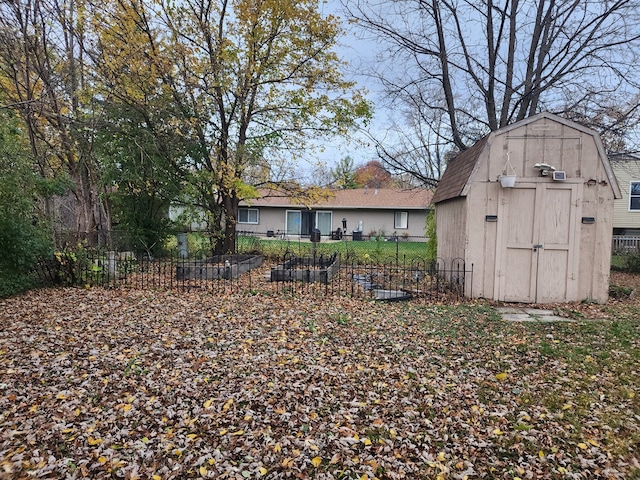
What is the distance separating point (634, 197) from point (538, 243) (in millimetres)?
16020

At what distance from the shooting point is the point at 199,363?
414 cm

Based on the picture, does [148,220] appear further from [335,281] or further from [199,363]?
[199,363]

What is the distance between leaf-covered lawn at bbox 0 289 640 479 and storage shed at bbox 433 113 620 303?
1.77 metres

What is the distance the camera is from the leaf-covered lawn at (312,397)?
263cm

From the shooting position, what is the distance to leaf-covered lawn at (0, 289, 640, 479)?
263cm

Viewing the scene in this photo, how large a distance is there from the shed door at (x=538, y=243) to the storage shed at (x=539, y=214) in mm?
17

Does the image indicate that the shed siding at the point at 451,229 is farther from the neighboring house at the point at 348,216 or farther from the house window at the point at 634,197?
the house window at the point at 634,197

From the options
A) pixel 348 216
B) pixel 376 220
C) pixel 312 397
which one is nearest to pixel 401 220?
pixel 376 220

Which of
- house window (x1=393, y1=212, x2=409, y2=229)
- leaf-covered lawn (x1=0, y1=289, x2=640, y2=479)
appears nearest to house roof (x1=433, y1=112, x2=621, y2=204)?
leaf-covered lawn (x1=0, y1=289, x2=640, y2=479)

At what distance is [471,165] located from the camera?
25.3 feet

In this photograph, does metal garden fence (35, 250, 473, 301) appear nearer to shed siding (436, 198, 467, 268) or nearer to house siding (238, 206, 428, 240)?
shed siding (436, 198, 467, 268)

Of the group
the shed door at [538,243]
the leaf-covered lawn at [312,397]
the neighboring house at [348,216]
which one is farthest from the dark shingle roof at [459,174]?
the neighboring house at [348,216]

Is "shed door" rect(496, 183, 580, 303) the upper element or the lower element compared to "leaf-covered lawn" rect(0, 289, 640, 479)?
upper

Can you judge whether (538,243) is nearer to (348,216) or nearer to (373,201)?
(373,201)
